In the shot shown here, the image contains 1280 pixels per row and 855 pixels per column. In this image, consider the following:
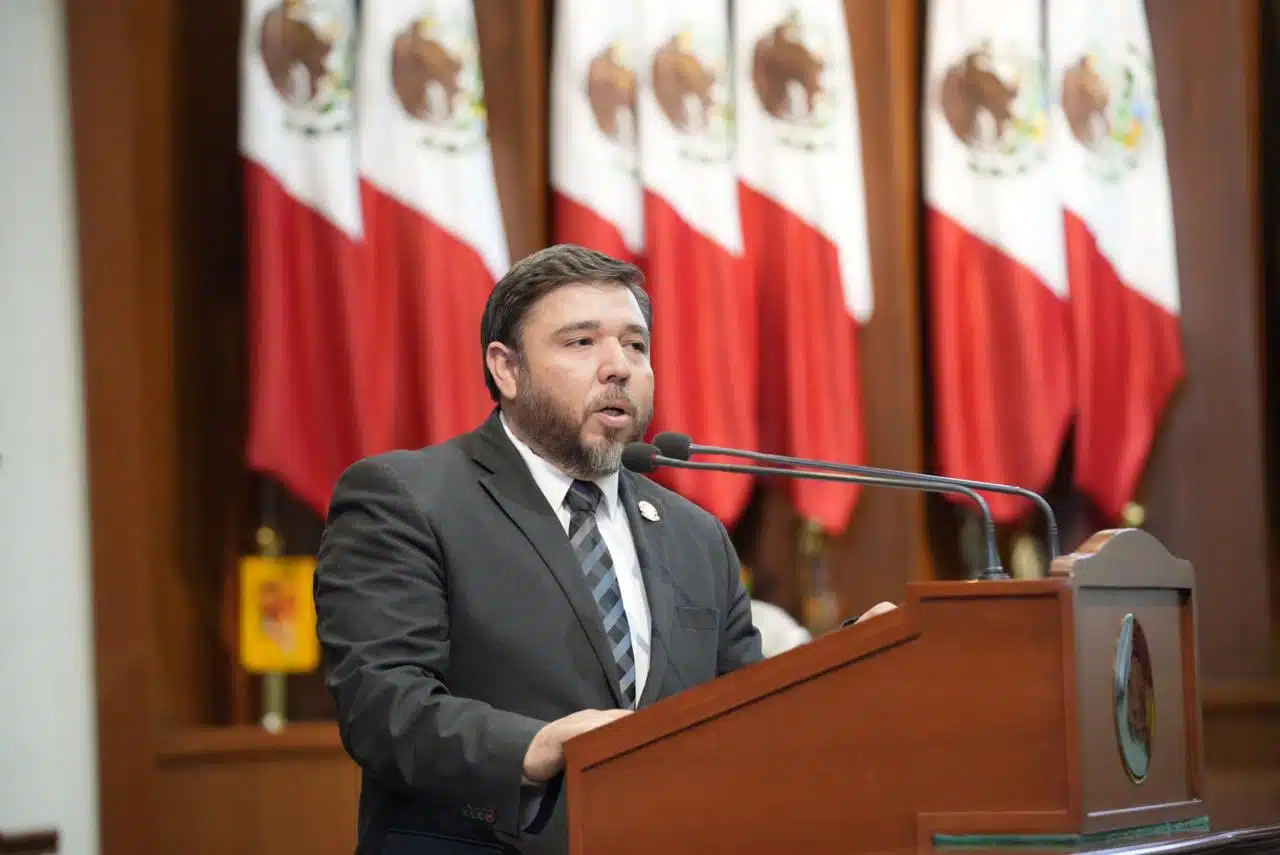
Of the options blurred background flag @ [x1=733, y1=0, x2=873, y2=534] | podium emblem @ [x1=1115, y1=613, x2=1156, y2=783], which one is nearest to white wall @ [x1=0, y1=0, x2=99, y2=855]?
blurred background flag @ [x1=733, y1=0, x2=873, y2=534]

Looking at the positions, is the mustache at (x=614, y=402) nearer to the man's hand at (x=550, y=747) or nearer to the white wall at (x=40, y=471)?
the man's hand at (x=550, y=747)

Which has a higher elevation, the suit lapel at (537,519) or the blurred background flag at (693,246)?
the blurred background flag at (693,246)

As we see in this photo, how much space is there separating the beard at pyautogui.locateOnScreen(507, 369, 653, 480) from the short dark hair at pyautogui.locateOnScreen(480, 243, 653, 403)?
84mm

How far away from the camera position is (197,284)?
4.49 meters

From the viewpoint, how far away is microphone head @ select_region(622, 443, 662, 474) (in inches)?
87.4

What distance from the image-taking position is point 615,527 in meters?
2.50

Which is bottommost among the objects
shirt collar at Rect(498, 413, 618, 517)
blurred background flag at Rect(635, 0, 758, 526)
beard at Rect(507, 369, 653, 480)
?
shirt collar at Rect(498, 413, 618, 517)

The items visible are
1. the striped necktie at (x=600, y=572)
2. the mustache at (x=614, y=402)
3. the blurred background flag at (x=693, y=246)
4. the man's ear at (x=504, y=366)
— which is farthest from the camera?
the blurred background flag at (x=693, y=246)

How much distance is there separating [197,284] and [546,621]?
2603mm

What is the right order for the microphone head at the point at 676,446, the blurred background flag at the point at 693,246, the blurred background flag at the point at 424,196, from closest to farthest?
1. the microphone head at the point at 676,446
2. the blurred background flag at the point at 424,196
3. the blurred background flag at the point at 693,246

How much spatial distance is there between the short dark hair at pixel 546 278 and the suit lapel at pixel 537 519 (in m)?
0.10

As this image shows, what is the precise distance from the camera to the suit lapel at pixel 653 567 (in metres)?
2.31

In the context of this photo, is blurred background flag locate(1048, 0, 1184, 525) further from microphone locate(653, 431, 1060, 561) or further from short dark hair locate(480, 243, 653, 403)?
microphone locate(653, 431, 1060, 561)

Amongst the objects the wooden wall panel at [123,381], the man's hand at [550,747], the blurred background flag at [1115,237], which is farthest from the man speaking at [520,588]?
the blurred background flag at [1115,237]
